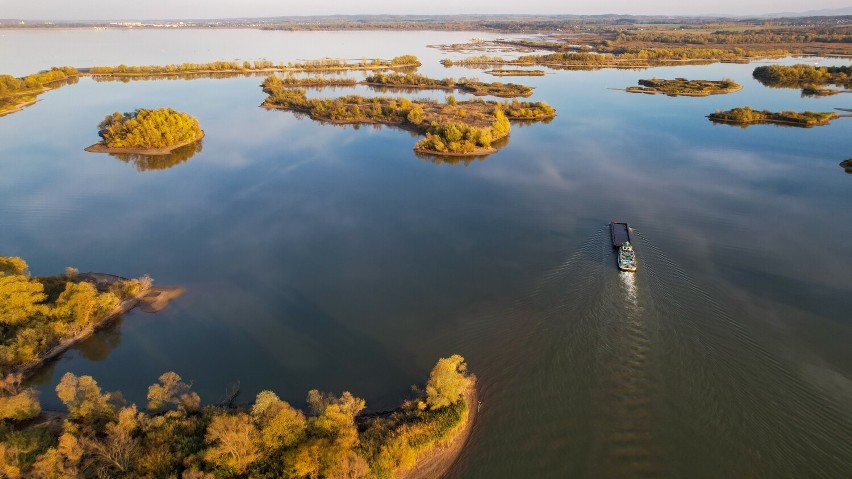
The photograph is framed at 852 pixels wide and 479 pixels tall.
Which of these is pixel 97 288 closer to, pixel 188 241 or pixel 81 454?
pixel 188 241

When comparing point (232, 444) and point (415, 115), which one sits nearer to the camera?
point (232, 444)

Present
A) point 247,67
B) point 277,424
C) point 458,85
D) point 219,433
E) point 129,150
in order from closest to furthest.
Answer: point 219,433 < point 277,424 < point 129,150 < point 458,85 < point 247,67

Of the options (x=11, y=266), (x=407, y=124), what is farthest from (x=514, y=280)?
(x=407, y=124)

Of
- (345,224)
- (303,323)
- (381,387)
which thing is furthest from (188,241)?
(381,387)

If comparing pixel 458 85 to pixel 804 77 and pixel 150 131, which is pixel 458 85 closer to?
pixel 150 131

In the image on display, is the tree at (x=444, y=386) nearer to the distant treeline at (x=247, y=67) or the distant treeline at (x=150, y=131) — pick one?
the distant treeline at (x=150, y=131)

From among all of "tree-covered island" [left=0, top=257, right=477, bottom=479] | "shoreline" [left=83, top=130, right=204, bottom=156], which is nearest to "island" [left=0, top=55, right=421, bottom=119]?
"shoreline" [left=83, top=130, right=204, bottom=156]
